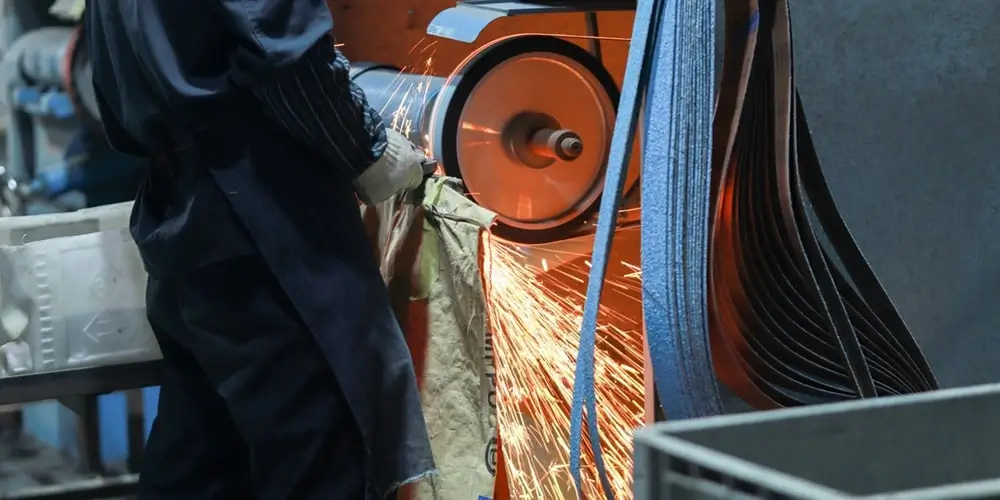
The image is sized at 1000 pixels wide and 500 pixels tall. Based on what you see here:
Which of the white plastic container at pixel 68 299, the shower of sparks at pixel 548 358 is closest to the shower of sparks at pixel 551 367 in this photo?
the shower of sparks at pixel 548 358

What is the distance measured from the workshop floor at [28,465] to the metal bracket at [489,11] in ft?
3.49

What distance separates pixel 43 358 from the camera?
147 centimetres

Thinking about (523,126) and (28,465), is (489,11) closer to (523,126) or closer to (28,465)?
(523,126)

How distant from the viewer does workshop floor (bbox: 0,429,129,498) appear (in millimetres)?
1795

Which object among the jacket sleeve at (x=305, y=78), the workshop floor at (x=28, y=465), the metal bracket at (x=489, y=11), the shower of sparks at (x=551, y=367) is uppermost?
the metal bracket at (x=489, y=11)

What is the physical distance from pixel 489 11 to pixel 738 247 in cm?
49

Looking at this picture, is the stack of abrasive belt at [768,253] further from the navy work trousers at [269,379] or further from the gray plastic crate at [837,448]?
the navy work trousers at [269,379]

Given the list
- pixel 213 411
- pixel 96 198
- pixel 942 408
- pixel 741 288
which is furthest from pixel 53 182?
pixel 942 408

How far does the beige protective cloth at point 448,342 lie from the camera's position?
1352 millimetres

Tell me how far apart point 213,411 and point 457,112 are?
538mm

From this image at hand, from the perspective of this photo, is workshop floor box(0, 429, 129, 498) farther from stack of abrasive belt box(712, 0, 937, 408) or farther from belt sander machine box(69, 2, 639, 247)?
stack of abrasive belt box(712, 0, 937, 408)

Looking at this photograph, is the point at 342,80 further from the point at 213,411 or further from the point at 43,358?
the point at 43,358

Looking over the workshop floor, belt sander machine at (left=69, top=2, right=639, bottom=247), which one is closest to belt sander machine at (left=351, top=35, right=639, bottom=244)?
belt sander machine at (left=69, top=2, right=639, bottom=247)

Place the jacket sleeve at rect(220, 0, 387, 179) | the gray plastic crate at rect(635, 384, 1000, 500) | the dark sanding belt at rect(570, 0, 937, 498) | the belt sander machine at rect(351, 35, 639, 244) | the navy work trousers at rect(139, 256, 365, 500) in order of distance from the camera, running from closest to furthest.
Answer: the gray plastic crate at rect(635, 384, 1000, 500) → the dark sanding belt at rect(570, 0, 937, 498) → the jacket sleeve at rect(220, 0, 387, 179) → the navy work trousers at rect(139, 256, 365, 500) → the belt sander machine at rect(351, 35, 639, 244)
